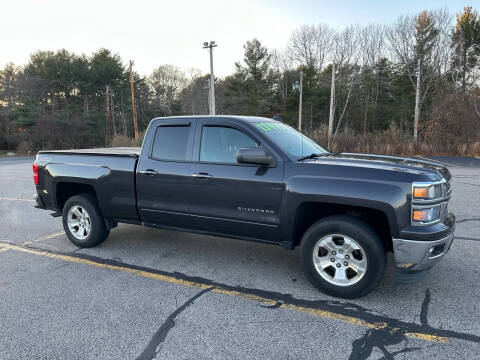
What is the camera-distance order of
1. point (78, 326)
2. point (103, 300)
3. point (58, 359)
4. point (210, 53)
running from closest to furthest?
point (58, 359)
point (78, 326)
point (103, 300)
point (210, 53)

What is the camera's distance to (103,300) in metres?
3.54

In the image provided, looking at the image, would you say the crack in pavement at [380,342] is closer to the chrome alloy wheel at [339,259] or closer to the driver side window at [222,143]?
the chrome alloy wheel at [339,259]

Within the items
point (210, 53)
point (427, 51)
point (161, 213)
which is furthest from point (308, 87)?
point (161, 213)

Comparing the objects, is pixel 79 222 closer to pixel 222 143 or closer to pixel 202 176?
pixel 202 176

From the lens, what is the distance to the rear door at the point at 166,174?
4.28 metres

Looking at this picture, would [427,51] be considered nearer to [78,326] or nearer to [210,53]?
[210,53]

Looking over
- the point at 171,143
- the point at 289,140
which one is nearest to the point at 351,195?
the point at 289,140

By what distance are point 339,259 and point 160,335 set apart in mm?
1838

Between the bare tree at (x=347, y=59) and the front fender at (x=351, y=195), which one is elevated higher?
the bare tree at (x=347, y=59)

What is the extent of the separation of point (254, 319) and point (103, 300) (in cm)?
157

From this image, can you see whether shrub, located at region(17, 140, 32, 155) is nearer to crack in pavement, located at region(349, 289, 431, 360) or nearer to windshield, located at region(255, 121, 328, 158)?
windshield, located at region(255, 121, 328, 158)

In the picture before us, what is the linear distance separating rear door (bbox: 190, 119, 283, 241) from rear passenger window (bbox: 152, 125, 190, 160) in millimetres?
200

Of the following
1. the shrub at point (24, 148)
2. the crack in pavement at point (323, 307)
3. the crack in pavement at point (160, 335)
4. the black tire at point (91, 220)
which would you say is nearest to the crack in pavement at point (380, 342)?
the crack in pavement at point (323, 307)

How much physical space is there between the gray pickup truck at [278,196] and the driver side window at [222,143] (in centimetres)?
1
